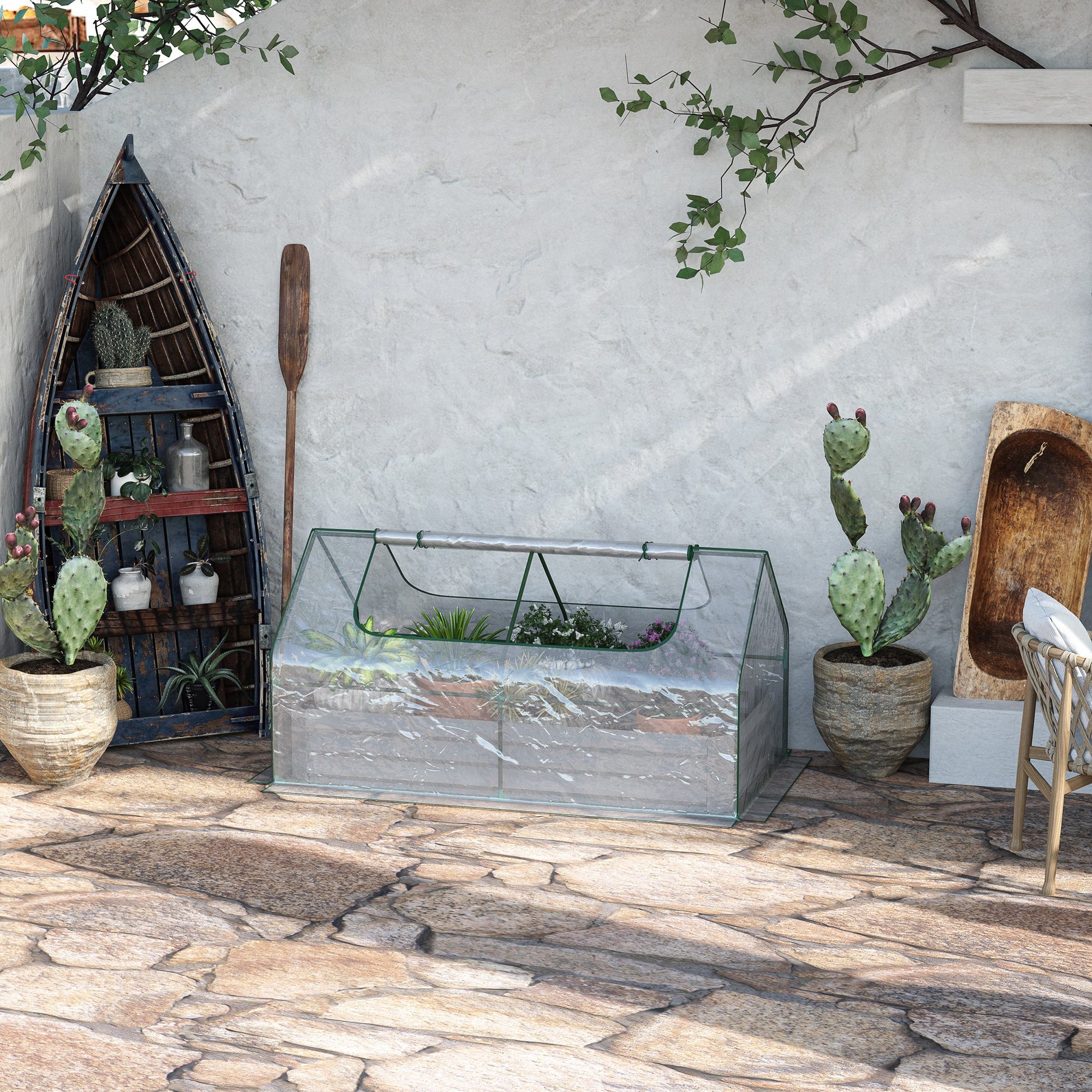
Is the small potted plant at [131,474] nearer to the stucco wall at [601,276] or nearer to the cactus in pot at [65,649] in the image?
the cactus in pot at [65,649]

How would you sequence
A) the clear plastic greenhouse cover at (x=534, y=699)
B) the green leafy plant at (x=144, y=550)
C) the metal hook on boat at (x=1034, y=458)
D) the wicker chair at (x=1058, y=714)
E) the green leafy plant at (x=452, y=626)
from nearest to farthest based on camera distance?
the wicker chair at (x=1058, y=714), the clear plastic greenhouse cover at (x=534, y=699), the metal hook on boat at (x=1034, y=458), the green leafy plant at (x=452, y=626), the green leafy plant at (x=144, y=550)

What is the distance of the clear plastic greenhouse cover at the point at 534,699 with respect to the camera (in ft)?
12.7

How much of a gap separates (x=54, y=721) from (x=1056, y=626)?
291 cm

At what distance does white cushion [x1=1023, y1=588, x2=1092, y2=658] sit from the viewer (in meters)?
3.33

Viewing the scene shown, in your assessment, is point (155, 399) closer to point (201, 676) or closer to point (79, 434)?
point (79, 434)

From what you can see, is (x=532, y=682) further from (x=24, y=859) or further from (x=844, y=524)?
(x=24, y=859)

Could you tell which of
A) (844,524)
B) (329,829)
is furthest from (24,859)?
(844,524)

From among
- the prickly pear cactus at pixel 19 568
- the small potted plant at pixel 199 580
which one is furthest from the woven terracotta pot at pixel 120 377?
the prickly pear cactus at pixel 19 568

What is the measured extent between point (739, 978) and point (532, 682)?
4.14 ft

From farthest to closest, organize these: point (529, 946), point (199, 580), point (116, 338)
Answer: point (199, 580)
point (116, 338)
point (529, 946)

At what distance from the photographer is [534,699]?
13.0 ft

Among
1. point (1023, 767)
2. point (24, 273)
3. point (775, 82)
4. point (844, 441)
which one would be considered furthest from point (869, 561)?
point (24, 273)

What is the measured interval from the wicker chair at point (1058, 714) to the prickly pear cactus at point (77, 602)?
2753 millimetres

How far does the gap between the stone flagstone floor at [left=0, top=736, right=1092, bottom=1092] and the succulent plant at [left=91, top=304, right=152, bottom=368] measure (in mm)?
1458
